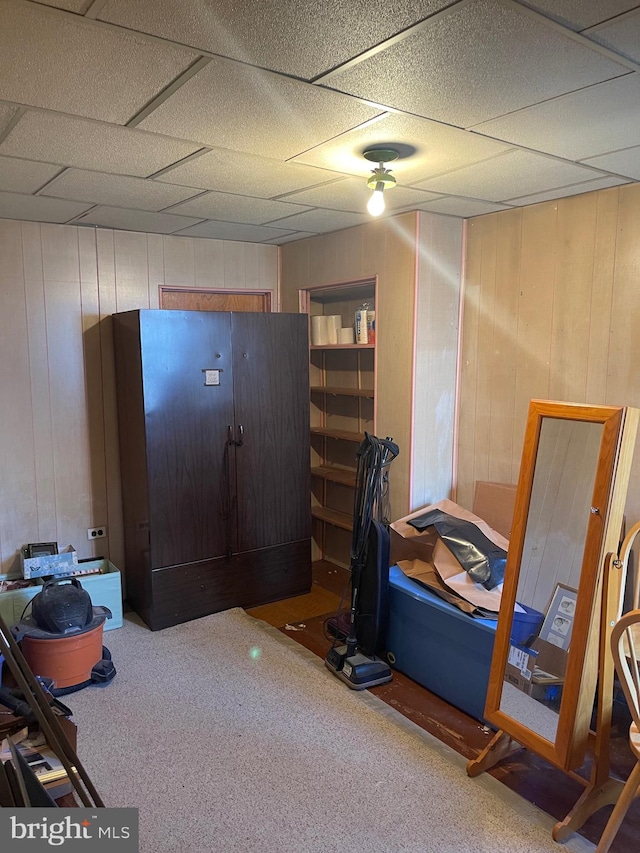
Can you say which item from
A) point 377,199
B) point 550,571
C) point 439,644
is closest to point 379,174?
point 377,199

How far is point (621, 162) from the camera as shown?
8.07 ft

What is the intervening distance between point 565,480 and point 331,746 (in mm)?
1444

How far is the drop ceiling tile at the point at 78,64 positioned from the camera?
4.64 ft

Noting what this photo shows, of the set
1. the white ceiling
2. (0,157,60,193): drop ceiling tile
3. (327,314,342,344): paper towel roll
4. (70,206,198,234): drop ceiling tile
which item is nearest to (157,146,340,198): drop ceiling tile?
the white ceiling

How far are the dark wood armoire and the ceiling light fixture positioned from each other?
1.43 metres

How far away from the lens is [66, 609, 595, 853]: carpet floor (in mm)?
2121

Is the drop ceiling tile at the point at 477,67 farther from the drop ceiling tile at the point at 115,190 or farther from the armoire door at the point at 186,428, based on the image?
the armoire door at the point at 186,428

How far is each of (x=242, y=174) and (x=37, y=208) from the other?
1.31m

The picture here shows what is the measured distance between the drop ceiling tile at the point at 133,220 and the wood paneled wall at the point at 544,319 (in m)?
1.71

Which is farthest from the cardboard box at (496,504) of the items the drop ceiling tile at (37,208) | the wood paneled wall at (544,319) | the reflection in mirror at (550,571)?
the drop ceiling tile at (37,208)

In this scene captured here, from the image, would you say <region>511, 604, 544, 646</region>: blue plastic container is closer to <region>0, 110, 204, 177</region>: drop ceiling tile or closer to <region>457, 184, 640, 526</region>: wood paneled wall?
<region>457, 184, 640, 526</region>: wood paneled wall

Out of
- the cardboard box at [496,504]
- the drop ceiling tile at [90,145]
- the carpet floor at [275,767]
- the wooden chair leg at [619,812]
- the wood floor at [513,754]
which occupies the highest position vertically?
the drop ceiling tile at [90,145]

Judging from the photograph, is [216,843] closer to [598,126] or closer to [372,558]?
[372,558]

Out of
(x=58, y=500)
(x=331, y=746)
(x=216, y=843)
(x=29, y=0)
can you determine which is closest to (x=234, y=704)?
(x=331, y=746)
